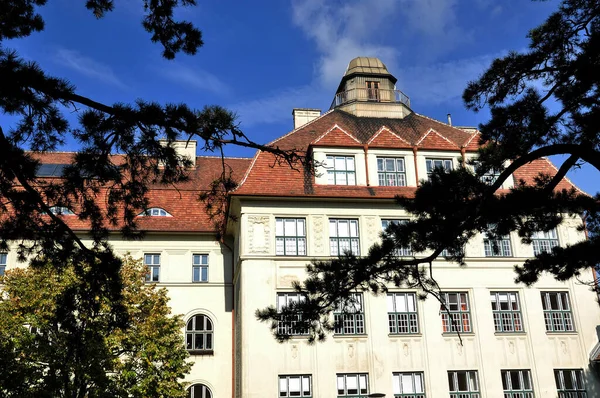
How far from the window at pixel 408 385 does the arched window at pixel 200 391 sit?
325 inches

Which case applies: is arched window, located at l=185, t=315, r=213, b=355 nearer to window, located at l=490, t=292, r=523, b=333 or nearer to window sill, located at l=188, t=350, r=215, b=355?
window sill, located at l=188, t=350, r=215, b=355

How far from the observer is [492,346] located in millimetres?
24766

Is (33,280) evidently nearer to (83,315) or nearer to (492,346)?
(83,315)

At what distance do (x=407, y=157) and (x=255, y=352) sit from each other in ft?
33.6

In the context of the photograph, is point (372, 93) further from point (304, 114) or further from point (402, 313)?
point (402, 313)

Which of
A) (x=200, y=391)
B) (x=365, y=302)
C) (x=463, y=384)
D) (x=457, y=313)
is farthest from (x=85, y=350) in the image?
(x=457, y=313)

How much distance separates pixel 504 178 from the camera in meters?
9.36

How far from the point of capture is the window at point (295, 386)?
2303 cm

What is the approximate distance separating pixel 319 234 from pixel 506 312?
8094 mm

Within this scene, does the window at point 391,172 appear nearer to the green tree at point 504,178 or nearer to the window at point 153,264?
the window at point 153,264

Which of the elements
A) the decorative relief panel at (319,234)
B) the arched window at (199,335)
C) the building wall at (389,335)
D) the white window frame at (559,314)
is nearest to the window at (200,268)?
the arched window at (199,335)

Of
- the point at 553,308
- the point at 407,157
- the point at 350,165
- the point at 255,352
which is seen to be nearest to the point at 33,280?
the point at 255,352

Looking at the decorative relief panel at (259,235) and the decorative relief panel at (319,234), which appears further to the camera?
the decorative relief panel at (319,234)

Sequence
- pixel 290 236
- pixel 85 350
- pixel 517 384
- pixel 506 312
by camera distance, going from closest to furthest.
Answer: pixel 85 350, pixel 517 384, pixel 290 236, pixel 506 312
